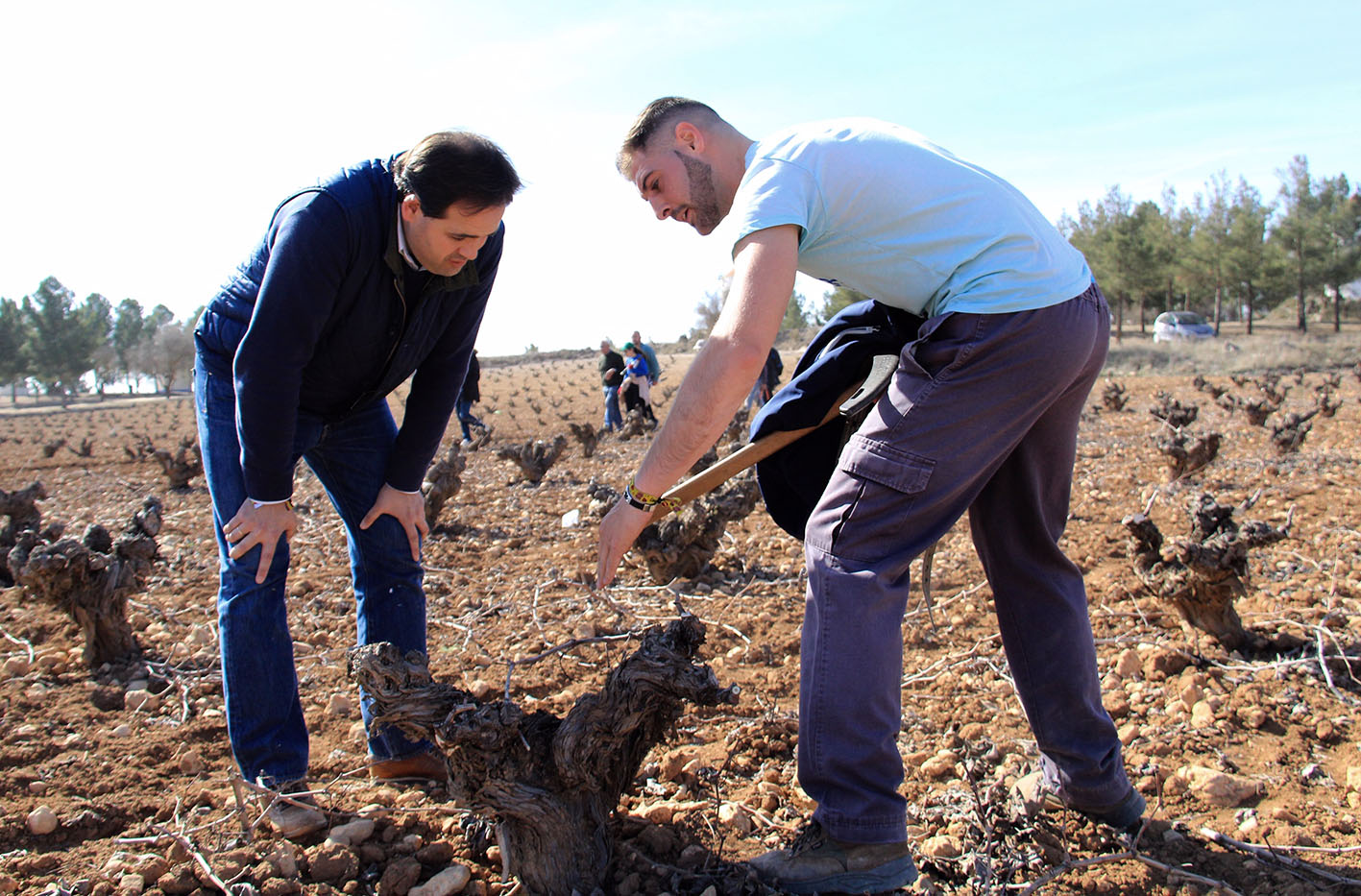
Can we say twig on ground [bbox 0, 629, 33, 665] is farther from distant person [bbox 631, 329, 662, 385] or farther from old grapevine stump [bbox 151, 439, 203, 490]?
distant person [bbox 631, 329, 662, 385]

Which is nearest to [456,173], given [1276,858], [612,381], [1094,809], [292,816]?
[292,816]

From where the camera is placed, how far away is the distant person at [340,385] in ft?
7.15

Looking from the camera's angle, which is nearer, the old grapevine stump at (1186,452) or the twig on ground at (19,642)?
the twig on ground at (19,642)

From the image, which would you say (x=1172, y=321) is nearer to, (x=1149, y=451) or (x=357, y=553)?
(x=1149, y=451)

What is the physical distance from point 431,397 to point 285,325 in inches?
23.9

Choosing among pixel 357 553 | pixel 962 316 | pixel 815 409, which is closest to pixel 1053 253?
pixel 962 316

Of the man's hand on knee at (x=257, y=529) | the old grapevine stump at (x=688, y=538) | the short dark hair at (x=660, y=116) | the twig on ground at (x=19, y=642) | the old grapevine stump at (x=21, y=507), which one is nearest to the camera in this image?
the short dark hair at (x=660, y=116)

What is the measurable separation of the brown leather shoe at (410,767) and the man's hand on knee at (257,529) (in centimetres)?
71

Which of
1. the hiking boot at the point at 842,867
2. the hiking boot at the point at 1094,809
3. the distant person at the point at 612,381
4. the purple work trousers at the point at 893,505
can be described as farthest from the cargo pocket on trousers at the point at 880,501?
the distant person at the point at 612,381

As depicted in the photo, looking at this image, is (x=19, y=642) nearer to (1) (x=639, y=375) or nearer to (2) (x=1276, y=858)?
(2) (x=1276, y=858)

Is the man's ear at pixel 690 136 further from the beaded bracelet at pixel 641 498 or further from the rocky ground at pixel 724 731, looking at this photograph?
the rocky ground at pixel 724 731

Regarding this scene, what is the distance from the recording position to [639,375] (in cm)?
1473

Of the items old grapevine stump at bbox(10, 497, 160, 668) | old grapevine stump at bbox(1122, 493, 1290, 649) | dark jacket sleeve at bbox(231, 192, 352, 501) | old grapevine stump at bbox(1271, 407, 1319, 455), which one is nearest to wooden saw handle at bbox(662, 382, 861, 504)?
dark jacket sleeve at bbox(231, 192, 352, 501)

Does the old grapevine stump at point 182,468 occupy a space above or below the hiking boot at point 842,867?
above
